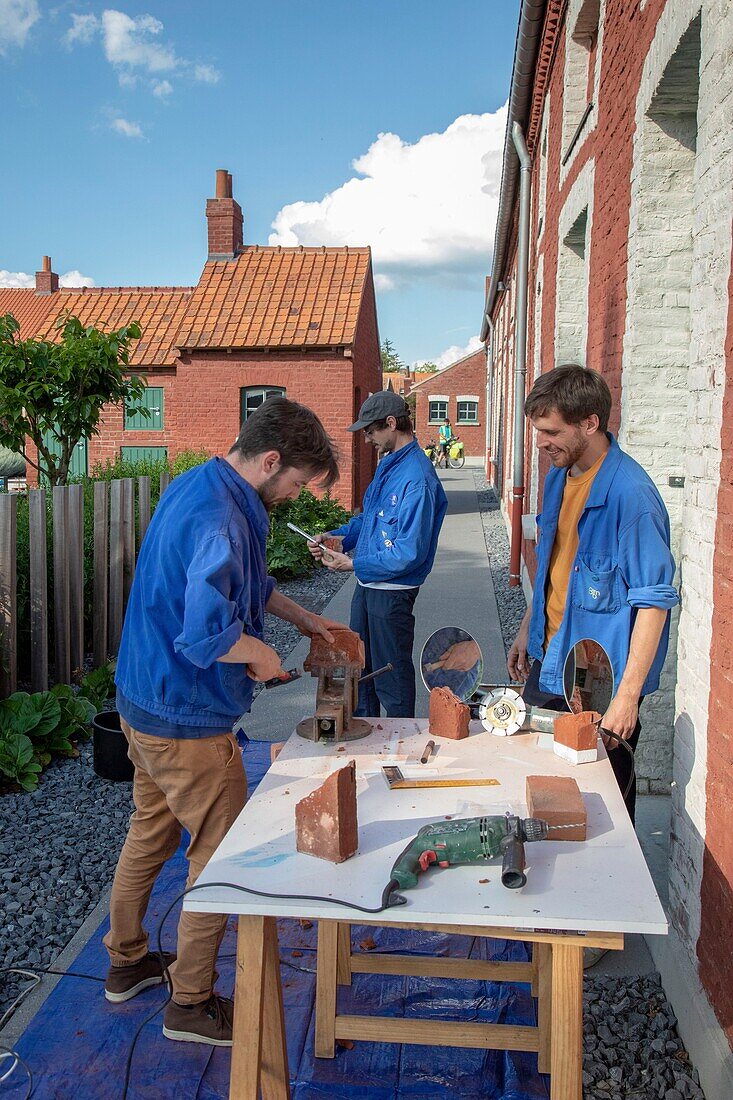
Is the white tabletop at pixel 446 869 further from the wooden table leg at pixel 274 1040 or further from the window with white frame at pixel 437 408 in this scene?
the window with white frame at pixel 437 408

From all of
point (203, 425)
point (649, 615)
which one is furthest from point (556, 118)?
point (203, 425)

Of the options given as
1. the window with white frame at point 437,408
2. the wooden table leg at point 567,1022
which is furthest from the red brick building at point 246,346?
the window with white frame at point 437,408

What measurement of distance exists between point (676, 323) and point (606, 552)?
178 cm

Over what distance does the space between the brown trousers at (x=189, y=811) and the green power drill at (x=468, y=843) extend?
31.1 inches

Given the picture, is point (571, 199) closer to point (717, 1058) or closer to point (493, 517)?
point (717, 1058)

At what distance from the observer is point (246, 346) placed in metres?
16.7

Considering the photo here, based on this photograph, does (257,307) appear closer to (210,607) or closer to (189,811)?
(189,811)

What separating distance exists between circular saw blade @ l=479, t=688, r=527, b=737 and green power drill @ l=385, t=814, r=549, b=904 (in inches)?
30.8

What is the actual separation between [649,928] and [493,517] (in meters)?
17.7

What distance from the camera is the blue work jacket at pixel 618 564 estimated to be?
282cm

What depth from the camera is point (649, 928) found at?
1.80 meters

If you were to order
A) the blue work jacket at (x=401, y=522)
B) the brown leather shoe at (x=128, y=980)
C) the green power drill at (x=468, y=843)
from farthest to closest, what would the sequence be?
the blue work jacket at (x=401, y=522) < the brown leather shoe at (x=128, y=980) < the green power drill at (x=468, y=843)

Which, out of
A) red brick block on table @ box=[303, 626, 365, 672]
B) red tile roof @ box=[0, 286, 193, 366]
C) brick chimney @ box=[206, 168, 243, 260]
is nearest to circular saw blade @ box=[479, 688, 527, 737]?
red brick block on table @ box=[303, 626, 365, 672]

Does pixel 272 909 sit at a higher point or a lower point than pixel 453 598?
higher
